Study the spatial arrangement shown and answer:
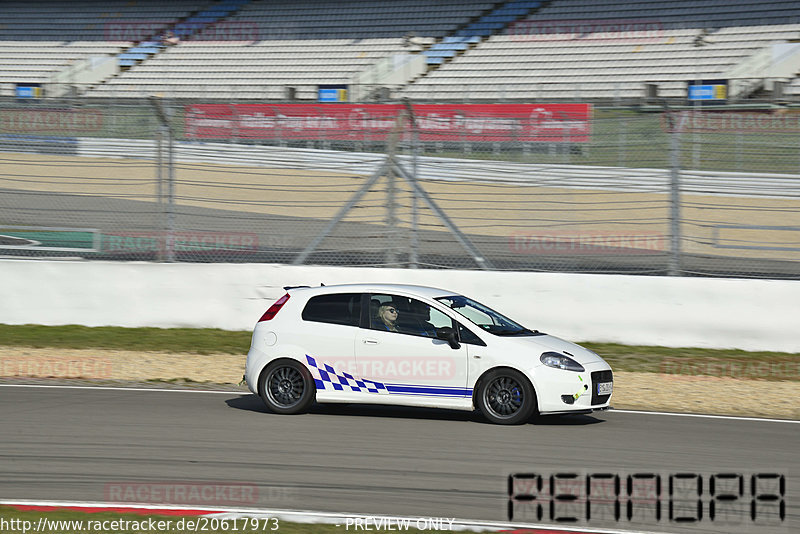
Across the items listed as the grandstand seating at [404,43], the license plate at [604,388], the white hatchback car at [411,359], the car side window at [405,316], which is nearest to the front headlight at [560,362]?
the white hatchback car at [411,359]

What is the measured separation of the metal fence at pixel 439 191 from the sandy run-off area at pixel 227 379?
2364 mm

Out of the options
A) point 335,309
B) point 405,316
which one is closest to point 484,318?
point 405,316

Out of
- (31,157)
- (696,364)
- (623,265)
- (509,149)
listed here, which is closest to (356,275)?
(509,149)

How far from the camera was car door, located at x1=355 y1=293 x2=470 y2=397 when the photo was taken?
31.0 feet

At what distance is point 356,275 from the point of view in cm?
1470

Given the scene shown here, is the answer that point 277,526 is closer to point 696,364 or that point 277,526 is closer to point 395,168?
point 696,364

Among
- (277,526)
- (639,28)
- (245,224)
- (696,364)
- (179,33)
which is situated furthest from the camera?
(179,33)

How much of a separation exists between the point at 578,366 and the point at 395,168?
6486 millimetres

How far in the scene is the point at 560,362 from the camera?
930 cm

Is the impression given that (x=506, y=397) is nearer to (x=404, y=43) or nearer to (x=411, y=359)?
(x=411, y=359)

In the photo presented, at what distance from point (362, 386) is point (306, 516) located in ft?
11.3

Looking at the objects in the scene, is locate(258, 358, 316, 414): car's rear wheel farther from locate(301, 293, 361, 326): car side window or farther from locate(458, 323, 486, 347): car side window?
locate(458, 323, 486, 347): car side window

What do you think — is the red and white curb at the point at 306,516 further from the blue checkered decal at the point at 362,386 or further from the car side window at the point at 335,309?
the car side window at the point at 335,309

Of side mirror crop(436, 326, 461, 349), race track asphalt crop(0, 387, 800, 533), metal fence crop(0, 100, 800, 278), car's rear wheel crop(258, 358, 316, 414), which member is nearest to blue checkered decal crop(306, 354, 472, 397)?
car's rear wheel crop(258, 358, 316, 414)
